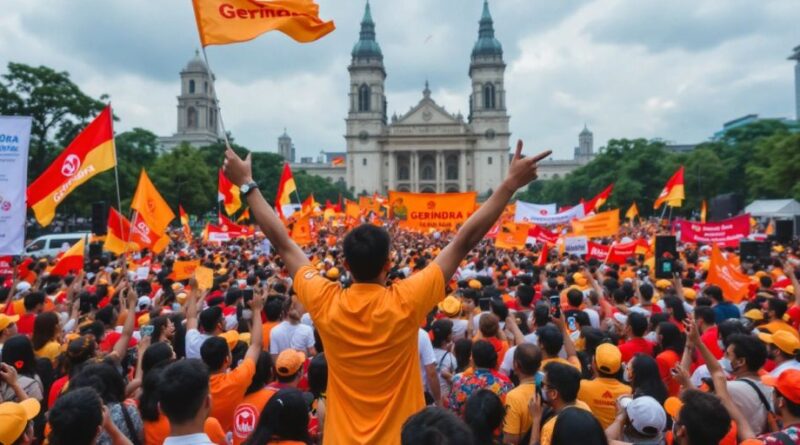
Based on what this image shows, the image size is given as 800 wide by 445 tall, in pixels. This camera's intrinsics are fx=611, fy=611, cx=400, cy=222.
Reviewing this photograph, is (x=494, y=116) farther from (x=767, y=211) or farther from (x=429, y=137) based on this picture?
(x=767, y=211)

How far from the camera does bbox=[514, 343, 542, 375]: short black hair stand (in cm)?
393

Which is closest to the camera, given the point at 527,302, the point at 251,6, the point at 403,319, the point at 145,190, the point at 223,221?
the point at 403,319

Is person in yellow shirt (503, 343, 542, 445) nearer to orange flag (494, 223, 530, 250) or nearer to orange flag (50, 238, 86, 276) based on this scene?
orange flag (50, 238, 86, 276)

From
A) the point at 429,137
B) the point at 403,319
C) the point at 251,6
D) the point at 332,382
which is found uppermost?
the point at 429,137

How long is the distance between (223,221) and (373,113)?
7503 cm

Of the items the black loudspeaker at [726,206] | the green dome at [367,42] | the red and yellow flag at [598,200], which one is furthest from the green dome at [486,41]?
the red and yellow flag at [598,200]

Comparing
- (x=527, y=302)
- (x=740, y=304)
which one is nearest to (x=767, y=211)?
(x=740, y=304)

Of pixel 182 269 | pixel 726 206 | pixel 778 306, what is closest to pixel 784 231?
pixel 726 206

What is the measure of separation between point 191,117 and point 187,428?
98.2m

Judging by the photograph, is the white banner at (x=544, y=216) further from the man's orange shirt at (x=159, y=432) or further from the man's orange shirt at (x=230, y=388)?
the man's orange shirt at (x=159, y=432)

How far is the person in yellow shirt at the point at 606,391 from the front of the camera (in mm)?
3906

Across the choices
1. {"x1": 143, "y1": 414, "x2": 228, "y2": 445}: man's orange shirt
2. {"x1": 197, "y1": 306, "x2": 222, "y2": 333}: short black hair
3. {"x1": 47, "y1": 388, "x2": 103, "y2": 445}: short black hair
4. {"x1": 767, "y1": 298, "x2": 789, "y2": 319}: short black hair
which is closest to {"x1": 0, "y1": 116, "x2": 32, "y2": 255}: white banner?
{"x1": 197, "y1": 306, "x2": 222, "y2": 333}: short black hair

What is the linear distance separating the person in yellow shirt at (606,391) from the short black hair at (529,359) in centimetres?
35

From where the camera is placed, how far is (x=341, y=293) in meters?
2.37
